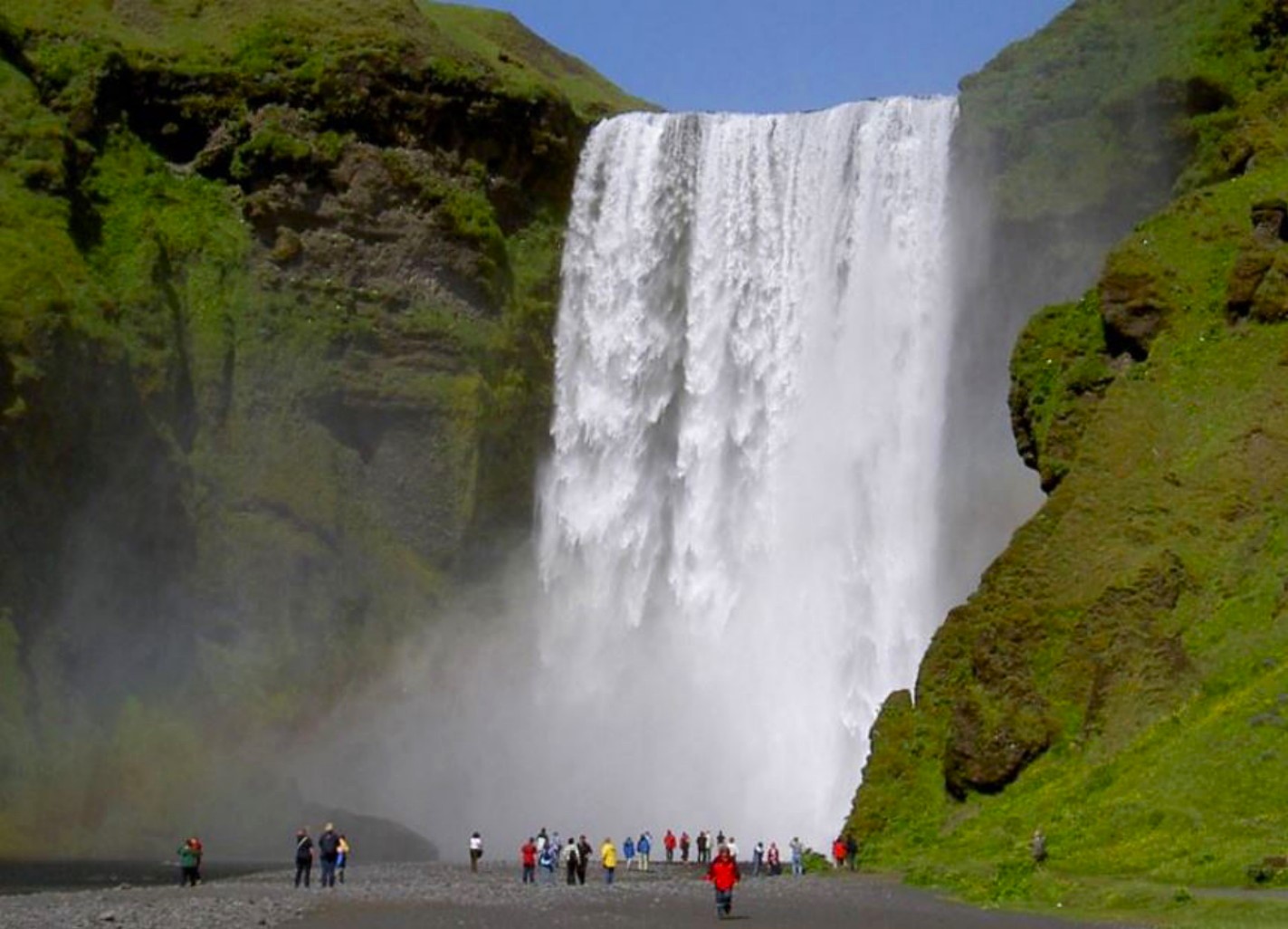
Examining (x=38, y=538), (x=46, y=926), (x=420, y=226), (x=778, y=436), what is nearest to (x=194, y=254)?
(x=420, y=226)

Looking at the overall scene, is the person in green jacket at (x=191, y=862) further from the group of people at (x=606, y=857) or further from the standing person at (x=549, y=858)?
the standing person at (x=549, y=858)

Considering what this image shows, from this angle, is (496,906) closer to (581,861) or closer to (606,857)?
(606,857)

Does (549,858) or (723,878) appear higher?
(549,858)

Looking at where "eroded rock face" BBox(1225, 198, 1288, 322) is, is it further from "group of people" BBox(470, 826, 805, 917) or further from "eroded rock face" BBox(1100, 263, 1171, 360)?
"group of people" BBox(470, 826, 805, 917)

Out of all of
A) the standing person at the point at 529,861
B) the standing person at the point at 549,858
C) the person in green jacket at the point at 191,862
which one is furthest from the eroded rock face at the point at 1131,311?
the person in green jacket at the point at 191,862

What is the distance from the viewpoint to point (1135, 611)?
42.7 metres

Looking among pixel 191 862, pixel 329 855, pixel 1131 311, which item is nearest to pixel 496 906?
pixel 329 855

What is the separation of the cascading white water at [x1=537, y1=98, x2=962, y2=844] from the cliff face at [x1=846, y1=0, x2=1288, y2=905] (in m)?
15.6

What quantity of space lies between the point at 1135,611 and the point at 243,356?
4273cm

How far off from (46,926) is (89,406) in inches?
1530

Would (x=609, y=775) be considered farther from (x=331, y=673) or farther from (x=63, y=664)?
(x=63, y=664)

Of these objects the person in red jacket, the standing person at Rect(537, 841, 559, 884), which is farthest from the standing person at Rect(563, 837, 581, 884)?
the person in red jacket

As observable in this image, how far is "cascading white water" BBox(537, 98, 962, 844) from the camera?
6819cm

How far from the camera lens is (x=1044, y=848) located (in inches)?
1420
